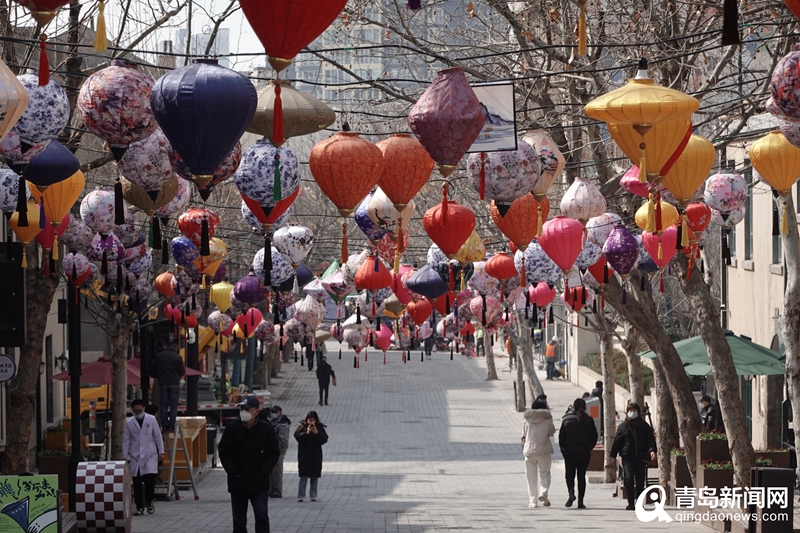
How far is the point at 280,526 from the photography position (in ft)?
48.9

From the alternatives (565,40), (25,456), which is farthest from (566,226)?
(25,456)

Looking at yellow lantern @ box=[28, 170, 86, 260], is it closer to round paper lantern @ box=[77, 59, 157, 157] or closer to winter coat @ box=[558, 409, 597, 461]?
round paper lantern @ box=[77, 59, 157, 157]

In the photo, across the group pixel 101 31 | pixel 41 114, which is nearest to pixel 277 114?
pixel 101 31

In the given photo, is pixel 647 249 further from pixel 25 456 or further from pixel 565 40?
pixel 25 456

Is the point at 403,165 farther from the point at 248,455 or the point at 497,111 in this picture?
the point at 248,455

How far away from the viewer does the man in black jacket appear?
36.9 feet

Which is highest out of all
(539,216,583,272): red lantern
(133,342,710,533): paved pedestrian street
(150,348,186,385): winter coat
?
(539,216,583,272): red lantern

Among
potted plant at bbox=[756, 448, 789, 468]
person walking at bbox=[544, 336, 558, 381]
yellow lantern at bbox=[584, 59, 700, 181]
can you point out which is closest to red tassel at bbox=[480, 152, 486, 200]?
yellow lantern at bbox=[584, 59, 700, 181]

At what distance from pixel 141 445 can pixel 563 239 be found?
21.4 feet

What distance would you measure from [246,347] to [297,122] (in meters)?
30.9

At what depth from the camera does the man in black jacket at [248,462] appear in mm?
11258

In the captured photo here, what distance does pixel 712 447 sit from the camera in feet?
54.9

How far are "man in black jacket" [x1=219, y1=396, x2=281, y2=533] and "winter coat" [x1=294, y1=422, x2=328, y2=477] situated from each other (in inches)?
276

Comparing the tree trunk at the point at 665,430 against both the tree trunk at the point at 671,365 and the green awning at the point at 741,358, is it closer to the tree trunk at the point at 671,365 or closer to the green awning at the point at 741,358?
the green awning at the point at 741,358
